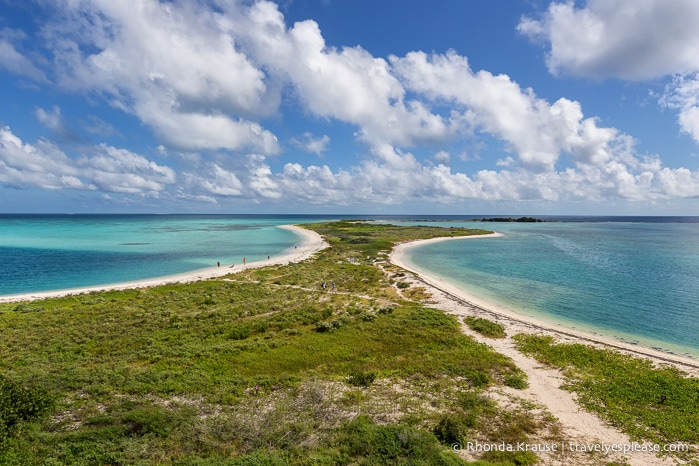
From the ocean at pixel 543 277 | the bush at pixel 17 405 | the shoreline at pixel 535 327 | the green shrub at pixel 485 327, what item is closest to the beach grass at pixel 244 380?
the bush at pixel 17 405

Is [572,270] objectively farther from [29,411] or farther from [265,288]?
[29,411]

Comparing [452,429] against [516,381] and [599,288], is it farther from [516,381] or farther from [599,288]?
[599,288]

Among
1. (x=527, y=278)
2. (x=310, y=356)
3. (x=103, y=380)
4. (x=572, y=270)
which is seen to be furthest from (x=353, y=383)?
(x=572, y=270)

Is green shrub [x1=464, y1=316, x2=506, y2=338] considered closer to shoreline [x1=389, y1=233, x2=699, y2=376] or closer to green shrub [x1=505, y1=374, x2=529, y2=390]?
shoreline [x1=389, y1=233, x2=699, y2=376]

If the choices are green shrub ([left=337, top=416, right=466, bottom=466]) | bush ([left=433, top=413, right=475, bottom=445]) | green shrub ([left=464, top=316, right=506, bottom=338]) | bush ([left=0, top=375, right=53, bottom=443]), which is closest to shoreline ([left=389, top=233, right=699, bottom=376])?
green shrub ([left=464, top=316, right=506, bottom=338])

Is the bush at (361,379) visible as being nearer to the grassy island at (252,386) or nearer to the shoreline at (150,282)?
the grassy island at (252,386)
